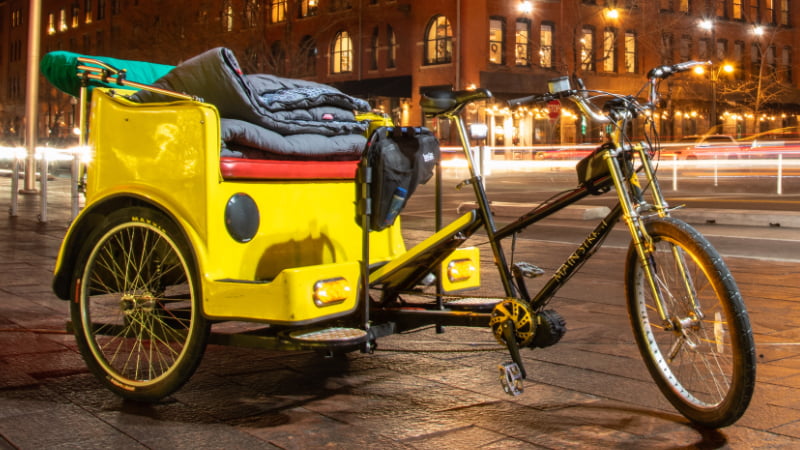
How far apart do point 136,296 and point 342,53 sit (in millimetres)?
46627

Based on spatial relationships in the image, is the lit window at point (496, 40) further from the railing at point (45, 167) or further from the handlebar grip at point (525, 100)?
the handlebar grip at point (525, 100)

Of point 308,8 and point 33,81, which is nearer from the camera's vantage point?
point 33,81

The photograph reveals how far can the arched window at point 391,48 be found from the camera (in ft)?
155

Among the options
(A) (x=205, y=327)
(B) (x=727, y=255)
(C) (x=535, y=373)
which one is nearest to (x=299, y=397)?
(A) (x=205, y=327)

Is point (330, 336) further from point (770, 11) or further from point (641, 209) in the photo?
point (770, 11)

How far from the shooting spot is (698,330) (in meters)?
3.81

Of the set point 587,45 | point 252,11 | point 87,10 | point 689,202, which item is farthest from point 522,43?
point 87,10

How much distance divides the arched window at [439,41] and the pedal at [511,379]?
41.3 m

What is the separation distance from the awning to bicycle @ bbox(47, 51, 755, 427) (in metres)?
41.5

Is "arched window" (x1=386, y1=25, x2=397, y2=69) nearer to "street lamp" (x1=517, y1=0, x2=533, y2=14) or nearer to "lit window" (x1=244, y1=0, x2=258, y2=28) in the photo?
"street lamp" (x1=517, y1=0, x2=533, y2=14)

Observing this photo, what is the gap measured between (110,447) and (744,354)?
2.43 m

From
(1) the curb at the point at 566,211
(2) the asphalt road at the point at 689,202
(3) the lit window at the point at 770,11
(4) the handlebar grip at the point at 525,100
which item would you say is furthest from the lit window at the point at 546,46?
(4) the handlebar grip at the point at 525,100

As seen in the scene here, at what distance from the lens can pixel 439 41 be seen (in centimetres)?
4519

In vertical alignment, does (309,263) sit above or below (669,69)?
below
